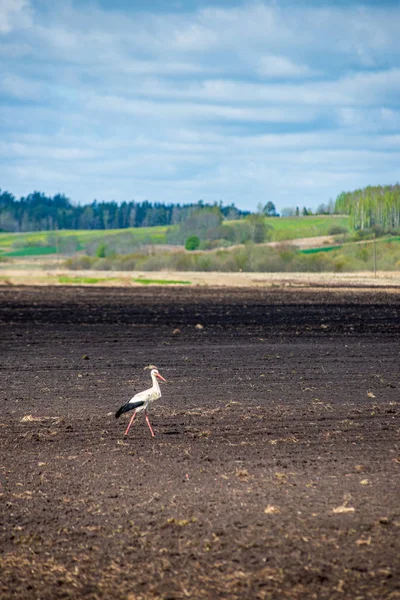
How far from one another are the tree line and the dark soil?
513 feet

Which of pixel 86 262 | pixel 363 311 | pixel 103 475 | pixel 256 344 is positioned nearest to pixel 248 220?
pixel 86 262

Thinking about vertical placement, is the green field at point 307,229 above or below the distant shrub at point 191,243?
above

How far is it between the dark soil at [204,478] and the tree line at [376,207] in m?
157

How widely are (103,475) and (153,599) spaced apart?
2955mm

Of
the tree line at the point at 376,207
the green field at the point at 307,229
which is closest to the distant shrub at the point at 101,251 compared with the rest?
the green field at the point at 307,229

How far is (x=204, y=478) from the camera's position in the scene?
8.52 m

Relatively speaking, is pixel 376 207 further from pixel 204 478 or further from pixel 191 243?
pixel 204 478

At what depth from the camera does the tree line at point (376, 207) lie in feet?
560

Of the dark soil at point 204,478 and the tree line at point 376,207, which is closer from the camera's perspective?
the dark soil at point 204,478

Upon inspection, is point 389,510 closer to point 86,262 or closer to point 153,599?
point 153,599

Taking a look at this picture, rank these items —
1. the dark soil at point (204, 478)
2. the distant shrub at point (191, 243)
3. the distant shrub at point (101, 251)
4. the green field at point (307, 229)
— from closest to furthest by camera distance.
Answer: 1. the dark soil at point (204, 478)
2. the distant shrub at point (191, 243)
3. the distant shrub at point (101, 251)
4. the green field at point (307, 229)

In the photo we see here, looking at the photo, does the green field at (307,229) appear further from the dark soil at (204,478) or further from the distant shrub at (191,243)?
the dark soil at (204,478)

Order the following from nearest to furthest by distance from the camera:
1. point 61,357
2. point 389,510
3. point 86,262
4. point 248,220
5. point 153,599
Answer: point 153,599
point 389,510
point 61,357
point 86,262
point 248,220

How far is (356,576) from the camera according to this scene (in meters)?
6.06
